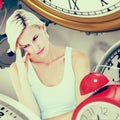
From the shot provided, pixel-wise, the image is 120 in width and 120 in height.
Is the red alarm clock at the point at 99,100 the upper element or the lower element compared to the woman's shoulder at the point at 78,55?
lower

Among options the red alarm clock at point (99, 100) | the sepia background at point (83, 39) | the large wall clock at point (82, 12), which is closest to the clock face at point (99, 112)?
the red alarm clock at point (99, 100)

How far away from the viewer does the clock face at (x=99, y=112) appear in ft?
3.73

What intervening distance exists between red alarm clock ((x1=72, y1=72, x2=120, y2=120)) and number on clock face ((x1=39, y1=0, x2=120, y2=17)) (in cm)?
19

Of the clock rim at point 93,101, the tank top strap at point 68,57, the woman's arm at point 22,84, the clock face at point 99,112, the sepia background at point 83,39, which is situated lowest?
the clock face at point 99,112

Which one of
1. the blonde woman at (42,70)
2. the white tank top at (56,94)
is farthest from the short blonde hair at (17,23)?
the white tank top at (56,94)

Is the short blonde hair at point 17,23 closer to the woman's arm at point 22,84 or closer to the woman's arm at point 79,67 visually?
the woman's arm at point 22,84

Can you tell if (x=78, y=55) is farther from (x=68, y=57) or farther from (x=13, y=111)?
(x=13, y=111)

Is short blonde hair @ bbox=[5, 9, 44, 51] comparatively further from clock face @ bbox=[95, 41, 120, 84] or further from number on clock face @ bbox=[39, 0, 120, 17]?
clock face @ bbox=[95, 41, 120, 84]

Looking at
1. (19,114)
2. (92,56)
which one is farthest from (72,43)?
(19,114)

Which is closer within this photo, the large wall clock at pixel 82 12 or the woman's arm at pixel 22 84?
the large wall clock at pixel 82 12

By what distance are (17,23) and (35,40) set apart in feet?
0.29

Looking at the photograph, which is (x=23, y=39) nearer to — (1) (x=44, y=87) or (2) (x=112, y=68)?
(1) (x=44, y=87)

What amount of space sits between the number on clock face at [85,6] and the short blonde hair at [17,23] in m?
0.07

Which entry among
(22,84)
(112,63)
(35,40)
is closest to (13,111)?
(22,84)
